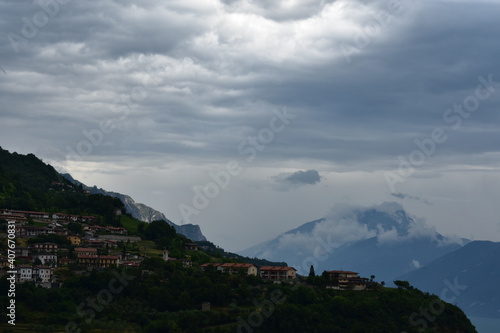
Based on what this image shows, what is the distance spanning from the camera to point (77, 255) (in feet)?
386

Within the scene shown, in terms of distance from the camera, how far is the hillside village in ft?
352

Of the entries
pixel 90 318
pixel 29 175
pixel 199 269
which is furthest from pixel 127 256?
pixel 29 175

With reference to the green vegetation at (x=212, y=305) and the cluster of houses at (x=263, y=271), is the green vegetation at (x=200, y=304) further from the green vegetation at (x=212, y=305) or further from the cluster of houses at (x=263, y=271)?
the cluster of houses at (x=263, y=271)

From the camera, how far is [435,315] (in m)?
107

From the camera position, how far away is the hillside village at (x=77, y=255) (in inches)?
4229

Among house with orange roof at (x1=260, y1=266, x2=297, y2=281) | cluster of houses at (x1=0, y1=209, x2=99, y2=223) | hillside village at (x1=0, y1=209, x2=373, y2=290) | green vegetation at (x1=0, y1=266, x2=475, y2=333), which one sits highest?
cluster of houses at (x1=0, y1=209, x2=99, y2=223)

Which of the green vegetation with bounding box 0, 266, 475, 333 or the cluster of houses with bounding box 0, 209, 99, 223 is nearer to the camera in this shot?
the green vegetation with bounding box 0, 266, 475, 333

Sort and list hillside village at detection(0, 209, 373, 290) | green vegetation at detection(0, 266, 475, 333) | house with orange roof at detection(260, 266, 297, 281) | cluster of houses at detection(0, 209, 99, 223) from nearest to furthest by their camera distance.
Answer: green vegetation at detection(0, 266, 475, 333) → hillside village at detection(0, 209, 373, 290) → house with orange roof at detection(260, 266, 297, 281) → cluster of houses at detection(0, 209, 99, 223)

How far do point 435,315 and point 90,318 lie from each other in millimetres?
50499

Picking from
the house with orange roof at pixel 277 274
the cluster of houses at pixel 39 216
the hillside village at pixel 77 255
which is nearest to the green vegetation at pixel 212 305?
the hillside village at pixel 77 255

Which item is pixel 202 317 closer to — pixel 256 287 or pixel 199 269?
pixel 256 287

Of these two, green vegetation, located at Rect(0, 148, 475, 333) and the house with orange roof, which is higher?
the house with orange roof

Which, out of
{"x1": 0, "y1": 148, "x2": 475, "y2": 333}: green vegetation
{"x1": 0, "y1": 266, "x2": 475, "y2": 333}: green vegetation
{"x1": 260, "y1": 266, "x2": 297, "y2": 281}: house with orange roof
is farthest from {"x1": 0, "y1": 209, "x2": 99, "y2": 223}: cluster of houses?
{"x1": 260, "y1": 266, "x2": 297, "y2": 281}: house with orange roof

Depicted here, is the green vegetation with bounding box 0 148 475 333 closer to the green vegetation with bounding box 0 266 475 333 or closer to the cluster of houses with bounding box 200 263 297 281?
the green vegetation with bounding box 0 266 475 333
